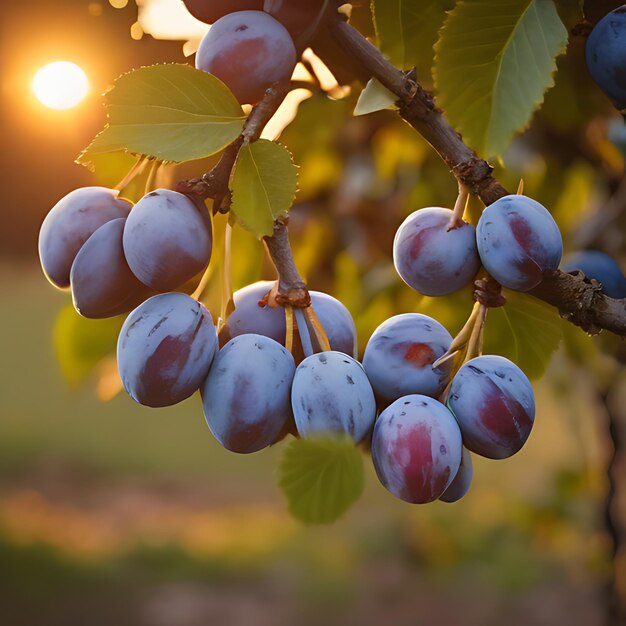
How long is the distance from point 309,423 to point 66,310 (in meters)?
0.33

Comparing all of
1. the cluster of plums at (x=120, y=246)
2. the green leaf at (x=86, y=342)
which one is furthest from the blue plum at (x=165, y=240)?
the green leaf at (x=86, y=342)

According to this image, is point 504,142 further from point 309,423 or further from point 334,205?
point 334,205

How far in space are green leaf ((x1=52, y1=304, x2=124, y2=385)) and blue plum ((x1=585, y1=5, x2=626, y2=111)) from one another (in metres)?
0.38

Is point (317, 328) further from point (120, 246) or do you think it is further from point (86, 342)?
point (86, 342)

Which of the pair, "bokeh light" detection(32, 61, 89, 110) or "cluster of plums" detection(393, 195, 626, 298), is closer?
"cluster of plums" detection(393, 195, 626, 298)

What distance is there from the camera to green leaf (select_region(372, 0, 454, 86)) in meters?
0.41

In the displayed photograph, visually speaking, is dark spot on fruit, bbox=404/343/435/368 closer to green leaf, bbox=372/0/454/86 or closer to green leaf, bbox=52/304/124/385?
green leaf, bbox=372/0/454/86

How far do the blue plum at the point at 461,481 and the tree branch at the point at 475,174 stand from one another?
9 cm

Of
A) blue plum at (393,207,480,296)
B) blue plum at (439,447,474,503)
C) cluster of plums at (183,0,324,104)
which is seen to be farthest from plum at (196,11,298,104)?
blue plum at (439,447,474,503)

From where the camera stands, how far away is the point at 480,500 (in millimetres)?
2900

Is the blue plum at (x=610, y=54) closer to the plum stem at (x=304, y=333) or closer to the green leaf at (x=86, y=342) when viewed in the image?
the plum stem at (x=304, y=333)

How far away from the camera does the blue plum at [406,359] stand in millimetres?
369

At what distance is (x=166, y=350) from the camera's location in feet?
1.14

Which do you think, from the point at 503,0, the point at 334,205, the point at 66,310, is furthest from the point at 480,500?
the point at 503,0
